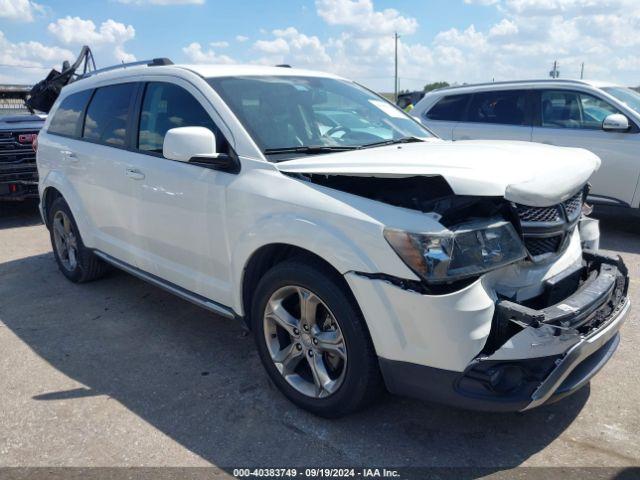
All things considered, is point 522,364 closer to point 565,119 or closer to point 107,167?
point 107,167

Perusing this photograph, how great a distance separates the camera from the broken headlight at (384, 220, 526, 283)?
8.11ft

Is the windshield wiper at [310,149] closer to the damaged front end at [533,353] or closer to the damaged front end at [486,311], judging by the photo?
the damaged front end at [486,311]

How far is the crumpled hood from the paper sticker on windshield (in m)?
0.93

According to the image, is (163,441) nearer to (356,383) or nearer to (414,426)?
(356,383)

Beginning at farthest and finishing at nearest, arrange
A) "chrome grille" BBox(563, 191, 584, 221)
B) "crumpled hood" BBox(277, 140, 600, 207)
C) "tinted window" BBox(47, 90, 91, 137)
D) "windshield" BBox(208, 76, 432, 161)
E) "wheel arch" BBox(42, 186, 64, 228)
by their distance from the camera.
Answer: "wheel arch" BBox(42, 186, 64, 228) < "tinted window" BBox(47, 90, 91, 137) < "windshield" BBox(208, 76, 432, 161) < "chrome grille" BBox(563, 191, 584, 221) < "crumpled hood" BBox(277, 140, 600, 207)

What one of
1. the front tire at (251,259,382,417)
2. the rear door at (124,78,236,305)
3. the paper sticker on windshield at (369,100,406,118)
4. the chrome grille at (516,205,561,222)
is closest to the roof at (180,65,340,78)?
the rear door at (124,78,236,305)

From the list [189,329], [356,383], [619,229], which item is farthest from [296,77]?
[619,229]

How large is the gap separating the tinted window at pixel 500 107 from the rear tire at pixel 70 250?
5.17 meters

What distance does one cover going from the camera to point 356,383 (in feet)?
9.20

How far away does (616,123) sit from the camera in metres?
6.52

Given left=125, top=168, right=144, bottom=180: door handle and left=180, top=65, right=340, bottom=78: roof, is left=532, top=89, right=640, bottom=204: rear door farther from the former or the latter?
left=125, top=168, right=144, bottom=180: door handle

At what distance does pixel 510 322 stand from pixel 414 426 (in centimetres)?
85

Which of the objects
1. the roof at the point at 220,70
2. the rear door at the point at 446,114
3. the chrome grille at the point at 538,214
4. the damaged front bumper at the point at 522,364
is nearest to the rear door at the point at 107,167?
the roof at the point at 220,70

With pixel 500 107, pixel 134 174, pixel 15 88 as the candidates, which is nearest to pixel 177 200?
pixel 134 174
